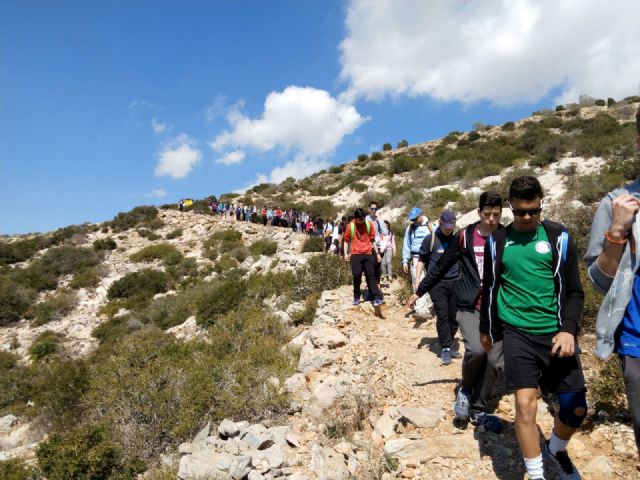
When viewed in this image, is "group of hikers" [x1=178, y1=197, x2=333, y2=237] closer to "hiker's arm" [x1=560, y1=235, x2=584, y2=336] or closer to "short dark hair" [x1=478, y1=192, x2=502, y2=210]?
"short dark hair" [x1=478, y1=192, x2=502, y2=210]

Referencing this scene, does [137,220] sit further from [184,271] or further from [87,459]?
[87,459]

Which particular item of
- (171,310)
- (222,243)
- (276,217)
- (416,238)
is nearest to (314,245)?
(171,310)

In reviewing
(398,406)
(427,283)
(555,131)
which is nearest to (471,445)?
(398,406)

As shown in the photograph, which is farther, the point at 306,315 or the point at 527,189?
the point at 306,315

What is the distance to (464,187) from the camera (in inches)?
658

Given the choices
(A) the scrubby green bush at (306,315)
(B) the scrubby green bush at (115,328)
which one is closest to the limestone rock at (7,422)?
(B) the scrubby green bush at (115,328)

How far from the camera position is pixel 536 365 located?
7.56 feet

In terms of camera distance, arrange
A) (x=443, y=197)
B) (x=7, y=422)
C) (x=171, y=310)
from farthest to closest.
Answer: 1. (x=443, y=197)
2. (x=171, y=310)
3. (x=7, y=422)

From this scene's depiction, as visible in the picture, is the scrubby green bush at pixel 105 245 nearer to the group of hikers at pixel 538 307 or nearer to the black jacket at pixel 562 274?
the group of hikers at pixel 538 307

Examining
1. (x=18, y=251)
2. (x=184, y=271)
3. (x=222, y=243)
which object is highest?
(x=18, y=251)

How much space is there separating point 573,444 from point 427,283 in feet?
5.51

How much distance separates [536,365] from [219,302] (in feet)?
28.8

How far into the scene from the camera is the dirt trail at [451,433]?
275cm

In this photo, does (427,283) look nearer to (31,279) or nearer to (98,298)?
(98,298)
